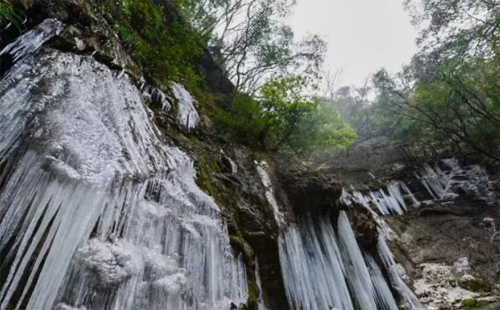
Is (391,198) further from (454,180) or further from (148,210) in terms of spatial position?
(148,210)

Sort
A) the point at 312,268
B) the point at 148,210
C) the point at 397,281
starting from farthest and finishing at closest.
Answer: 1. the point at 397,281
2. the point at 312,268
3. the point at 148,210

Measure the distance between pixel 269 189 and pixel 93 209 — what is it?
409 cm

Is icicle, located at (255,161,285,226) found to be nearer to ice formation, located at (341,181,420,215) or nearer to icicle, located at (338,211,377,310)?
icicle, located at (338,211,377,310)

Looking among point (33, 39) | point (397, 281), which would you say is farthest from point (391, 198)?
point (33, 39)

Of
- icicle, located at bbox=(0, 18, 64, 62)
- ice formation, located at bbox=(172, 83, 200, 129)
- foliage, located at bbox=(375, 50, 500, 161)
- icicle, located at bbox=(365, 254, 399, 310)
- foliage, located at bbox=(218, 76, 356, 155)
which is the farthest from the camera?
foliage, located at bbox=(375, 50, 500, 161)

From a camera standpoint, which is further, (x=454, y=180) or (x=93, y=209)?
(x=454, y=180)

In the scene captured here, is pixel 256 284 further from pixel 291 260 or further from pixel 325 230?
pixel 325 230

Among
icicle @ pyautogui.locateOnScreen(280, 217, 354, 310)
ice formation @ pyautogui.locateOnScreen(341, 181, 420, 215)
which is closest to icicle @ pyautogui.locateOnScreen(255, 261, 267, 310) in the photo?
icicle @ pyautogui.locateOnScreen(280, 217, 354, 310)

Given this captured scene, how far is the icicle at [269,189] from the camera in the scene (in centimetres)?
576

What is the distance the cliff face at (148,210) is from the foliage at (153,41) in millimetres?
255

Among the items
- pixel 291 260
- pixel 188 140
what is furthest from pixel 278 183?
pixel 188 140

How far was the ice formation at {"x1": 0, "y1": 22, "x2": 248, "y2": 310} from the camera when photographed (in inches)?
86.0

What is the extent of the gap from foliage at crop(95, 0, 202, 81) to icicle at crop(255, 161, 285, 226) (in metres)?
2.68

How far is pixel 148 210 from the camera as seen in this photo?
3299 mm
